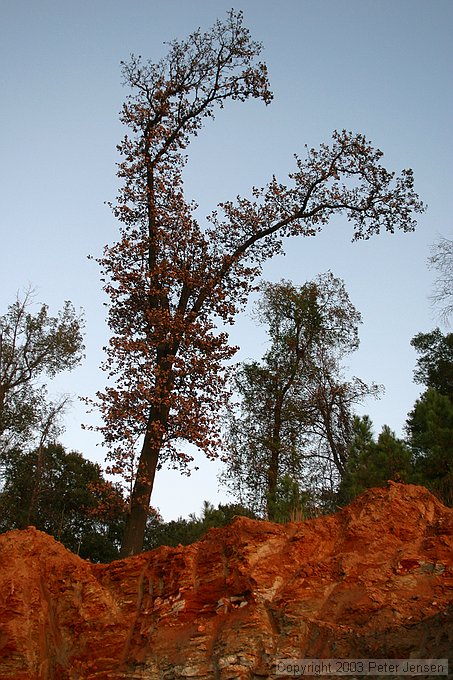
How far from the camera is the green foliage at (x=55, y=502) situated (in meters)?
27.1

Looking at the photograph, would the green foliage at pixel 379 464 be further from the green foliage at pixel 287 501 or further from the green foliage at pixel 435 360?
the green foliage at pixel 435 360

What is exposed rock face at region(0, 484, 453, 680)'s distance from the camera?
7.66 m

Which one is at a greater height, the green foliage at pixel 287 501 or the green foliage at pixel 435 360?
the green foliage at pixel 435 360

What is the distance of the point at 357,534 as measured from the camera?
8.83m

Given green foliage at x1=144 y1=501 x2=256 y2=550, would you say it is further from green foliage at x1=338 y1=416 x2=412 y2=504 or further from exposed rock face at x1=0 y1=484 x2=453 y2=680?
exposed rock face at x1=0 y1=484 x2=453 y2=680

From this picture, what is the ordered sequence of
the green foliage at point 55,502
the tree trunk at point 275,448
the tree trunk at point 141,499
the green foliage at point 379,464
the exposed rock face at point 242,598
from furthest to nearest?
the green foliage at point 55,502 → the tree trunk at point 275,448 → the green foliage at point 379,464 → the tree trunk at point 141,499 → the exposed rock face at point 242,598

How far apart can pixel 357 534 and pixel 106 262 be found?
10.7 m

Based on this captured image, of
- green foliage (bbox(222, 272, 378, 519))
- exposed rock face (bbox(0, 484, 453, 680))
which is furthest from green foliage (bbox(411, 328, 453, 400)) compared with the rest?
exposed rock face (bbox(0, 484, 453, 680))

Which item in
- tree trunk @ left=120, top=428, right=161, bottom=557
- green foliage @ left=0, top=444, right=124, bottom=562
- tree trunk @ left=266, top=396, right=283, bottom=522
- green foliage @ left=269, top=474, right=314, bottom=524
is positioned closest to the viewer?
tree trunk @ left=120, top=428, right=161, bottom=557

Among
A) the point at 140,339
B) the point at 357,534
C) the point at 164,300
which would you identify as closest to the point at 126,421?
the point at 140,339

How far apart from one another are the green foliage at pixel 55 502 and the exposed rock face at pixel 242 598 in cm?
1727

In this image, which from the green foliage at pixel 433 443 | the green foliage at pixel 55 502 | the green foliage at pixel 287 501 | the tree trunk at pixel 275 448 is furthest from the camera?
the green foliage at pixel 55 502

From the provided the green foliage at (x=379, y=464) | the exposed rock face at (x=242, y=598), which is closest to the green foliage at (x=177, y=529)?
the green foliage at (x=379, y=464)

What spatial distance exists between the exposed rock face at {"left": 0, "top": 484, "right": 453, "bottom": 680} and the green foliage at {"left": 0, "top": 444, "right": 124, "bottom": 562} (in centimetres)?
1727
